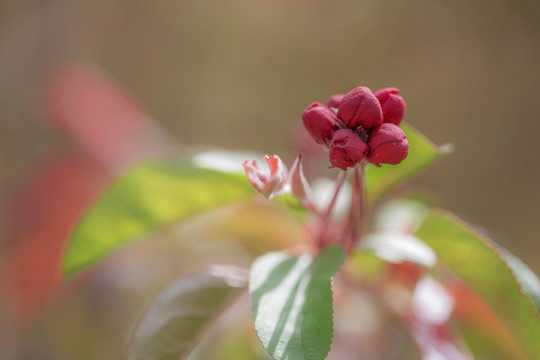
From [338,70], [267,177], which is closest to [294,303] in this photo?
[267,177]

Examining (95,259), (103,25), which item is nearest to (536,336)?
(95,259)

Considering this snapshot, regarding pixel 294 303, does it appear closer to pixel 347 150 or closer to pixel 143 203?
pixel 347 150

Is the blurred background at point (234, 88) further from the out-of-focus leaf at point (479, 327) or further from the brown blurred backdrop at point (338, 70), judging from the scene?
the out-of-focus leaf at point (479, 327)

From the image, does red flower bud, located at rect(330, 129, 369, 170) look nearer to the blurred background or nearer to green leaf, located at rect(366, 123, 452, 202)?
green leaf, located at rect(366, 123, 452, 202)

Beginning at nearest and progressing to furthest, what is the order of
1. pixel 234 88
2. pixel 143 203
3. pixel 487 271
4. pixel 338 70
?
pixel 487 271, pixel 143 203, pixel 338 70, pixel 234 88

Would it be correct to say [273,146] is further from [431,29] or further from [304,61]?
[431,29]

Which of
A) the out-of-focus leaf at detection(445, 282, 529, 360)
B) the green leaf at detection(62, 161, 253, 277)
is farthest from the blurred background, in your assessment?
the out-of-focus leaf at detection(445, 282, 529, 360)

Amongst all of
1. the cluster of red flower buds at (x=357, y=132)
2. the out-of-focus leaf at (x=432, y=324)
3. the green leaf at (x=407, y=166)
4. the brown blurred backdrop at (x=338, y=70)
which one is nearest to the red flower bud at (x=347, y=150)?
the cluster of red flower buds at (x=357, y=132)
